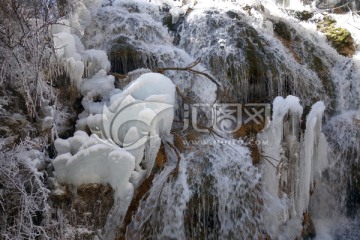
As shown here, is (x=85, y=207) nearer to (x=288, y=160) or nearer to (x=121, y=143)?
(x=121, y=143)

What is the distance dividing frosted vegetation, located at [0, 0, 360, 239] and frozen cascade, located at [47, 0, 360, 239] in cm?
2

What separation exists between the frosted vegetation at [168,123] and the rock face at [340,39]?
4.0 inches

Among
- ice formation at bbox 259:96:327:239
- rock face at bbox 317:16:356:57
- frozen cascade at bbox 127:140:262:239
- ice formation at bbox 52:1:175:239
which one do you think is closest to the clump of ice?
ice formation at bbox 52:1:175:239

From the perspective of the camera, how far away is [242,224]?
14.4 ft

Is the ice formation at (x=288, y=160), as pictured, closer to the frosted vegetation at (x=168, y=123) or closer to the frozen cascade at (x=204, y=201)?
the frosted vegetation at (x=168, y=123)

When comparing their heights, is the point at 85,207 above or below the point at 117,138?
below

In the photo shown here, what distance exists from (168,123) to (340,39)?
6077 millimetres

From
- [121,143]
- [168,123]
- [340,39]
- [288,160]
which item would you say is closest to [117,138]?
[121,143]

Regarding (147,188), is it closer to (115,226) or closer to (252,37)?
(115,226)

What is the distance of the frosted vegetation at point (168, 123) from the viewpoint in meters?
3.15

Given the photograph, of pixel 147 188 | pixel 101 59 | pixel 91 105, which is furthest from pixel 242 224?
pixel 101 59

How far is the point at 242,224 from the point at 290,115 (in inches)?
64.6

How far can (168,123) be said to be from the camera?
384 cm

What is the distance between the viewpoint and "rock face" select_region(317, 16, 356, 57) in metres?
7.90
